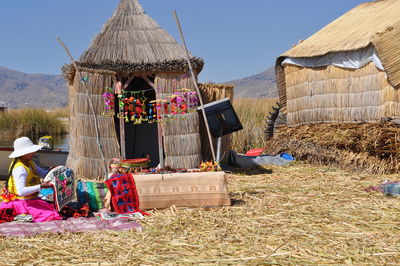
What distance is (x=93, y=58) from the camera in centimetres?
974

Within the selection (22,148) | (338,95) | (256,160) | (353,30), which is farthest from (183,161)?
(353,30)

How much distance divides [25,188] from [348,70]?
7.11 m

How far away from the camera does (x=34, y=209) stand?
19.8 ft

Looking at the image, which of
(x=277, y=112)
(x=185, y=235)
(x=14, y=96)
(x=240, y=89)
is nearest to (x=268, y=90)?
(x=240, y=89)

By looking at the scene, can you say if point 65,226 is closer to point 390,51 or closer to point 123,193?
point 123,193

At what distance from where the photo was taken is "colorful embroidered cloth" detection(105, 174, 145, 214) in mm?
6449

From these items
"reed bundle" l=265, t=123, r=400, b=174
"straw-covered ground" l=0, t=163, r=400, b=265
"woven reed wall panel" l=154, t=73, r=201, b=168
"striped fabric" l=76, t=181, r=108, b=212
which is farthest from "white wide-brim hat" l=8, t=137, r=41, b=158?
"reed bundle" l=265, t=123, r=400, b=174

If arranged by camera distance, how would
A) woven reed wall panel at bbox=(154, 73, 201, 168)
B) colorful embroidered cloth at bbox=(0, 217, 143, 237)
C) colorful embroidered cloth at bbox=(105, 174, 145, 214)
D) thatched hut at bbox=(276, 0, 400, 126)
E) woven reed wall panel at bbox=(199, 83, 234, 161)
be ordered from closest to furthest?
colorful embroidered cloth at bbox=(0, 217, 143, 237)
colorful embroidered cloth at bbox=(105, 174, 145, 214)
thatched hut at bbox=(276, 0, 400, 126)
woven reed wall panel at bbox=(154, 73, 201, 168)
woven reed wall panel at bbox=(199, 83, 234, 161)

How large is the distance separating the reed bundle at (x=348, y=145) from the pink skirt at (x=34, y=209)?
19.8ft

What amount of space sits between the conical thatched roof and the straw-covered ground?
335 cm

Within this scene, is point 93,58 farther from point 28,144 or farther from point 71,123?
point 28,144

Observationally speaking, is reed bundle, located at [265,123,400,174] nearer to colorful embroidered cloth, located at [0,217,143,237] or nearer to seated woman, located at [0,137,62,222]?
colorful embroidered cloth, located at [0,217,143,237]

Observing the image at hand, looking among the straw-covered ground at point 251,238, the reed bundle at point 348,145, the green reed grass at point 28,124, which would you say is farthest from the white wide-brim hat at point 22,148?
the green reed grass at point 28,124

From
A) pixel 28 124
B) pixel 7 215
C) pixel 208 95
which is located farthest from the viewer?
pixel 28 124
